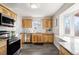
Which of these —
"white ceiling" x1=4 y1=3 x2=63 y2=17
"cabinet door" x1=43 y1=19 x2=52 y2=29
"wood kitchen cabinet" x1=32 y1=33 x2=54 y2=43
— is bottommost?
"wood kitchen cabinet" x1=32 y1=33 x2=54 y2=43

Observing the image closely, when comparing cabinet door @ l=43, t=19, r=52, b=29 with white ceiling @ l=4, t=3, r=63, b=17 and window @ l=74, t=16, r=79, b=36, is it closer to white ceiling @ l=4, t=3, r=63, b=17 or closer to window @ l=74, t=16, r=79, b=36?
white ceiling @ l=4, t=3, r=63, b=17

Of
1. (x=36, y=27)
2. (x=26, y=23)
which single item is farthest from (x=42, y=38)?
(x=26, y=23)

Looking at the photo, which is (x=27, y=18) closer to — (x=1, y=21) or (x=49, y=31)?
(x=49, y=31)

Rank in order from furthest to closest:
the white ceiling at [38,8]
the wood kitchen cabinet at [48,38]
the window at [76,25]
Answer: the wood kitchen cabinet at [48,38] → the white ceiling at [38,8] → the window at [76,25]

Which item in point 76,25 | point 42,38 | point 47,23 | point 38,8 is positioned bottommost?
point 42,38

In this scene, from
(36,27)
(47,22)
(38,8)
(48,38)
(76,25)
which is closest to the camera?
(76,25)

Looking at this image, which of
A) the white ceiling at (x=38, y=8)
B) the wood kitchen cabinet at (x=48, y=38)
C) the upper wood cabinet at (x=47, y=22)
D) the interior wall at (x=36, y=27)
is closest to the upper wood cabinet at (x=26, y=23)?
the interior wall at (x=36, y=27)

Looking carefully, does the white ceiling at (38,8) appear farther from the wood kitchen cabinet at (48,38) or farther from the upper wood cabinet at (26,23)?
the wood kitchen cabinet at (48,38)

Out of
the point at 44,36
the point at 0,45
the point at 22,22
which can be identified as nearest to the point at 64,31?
the point at 44,36

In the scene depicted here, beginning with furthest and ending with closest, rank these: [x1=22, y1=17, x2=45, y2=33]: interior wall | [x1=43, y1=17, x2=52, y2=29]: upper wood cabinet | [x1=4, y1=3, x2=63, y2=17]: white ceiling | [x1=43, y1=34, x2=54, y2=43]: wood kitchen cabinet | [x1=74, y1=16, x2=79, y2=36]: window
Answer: [x1=22, y1=17, x2=45, y2=33]: interior wall
[x1=43, y1=17, x2=52, y2=29]: upper wood cabinet
[x1=43, y1=34, x2=54, y2=43]: wood kitchen cabinet
[x1=4, y1=3, x2=63, y2=17]: white ceiling
[x1=74, y1=16, x2=79, y2=36]: window

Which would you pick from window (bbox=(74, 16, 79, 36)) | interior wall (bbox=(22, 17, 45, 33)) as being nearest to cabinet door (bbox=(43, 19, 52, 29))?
interior wall (bbox=(22, 17, 45, 33))

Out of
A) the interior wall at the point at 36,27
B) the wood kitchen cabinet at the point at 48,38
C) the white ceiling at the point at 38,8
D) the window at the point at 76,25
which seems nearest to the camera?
the window at the point at 76,25

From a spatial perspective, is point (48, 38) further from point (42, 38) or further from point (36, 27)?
point (36, 27)

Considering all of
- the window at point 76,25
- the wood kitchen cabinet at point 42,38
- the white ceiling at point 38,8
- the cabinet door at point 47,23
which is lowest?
the wood kitchen cabinet at point 42,38
